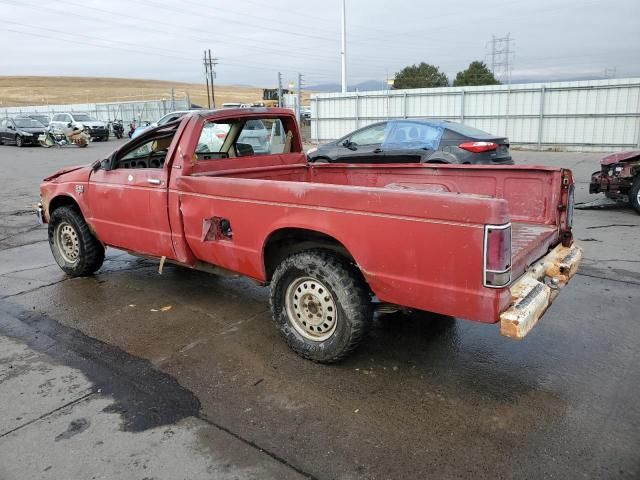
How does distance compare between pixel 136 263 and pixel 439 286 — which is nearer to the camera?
pixel 439 286

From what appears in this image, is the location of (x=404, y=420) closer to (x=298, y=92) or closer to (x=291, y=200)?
(x=291, y=200)

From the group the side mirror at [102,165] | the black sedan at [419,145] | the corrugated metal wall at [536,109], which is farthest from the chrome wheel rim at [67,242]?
the corrugated metal wall at [536,109]

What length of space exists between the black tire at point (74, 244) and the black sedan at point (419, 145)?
481 cm

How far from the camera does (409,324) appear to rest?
4.57 meters

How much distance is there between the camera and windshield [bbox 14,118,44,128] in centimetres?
2787

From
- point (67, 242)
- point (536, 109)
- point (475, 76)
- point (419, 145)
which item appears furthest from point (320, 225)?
point (475, 76)

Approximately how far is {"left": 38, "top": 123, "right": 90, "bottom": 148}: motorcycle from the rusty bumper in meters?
27.1

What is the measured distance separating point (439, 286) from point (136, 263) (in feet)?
15.0

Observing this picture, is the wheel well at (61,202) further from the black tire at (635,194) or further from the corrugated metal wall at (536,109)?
the corrugated metal wall at (536,109)

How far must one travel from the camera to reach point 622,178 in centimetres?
904

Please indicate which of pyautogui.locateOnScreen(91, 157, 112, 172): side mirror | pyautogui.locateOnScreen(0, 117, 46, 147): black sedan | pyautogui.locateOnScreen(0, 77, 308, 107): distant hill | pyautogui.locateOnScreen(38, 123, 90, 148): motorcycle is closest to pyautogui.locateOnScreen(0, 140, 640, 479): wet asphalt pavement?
pyautogui.locateOnScreen(91, 157, 112, 172): side mirror

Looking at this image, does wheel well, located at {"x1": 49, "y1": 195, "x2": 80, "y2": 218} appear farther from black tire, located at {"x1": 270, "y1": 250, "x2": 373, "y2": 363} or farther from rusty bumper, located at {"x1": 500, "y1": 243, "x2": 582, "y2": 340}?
rusty bumper, located at {"x1": 500, "y1": 243, "x2": 582, "y2": 340}

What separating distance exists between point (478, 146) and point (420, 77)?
5110cm

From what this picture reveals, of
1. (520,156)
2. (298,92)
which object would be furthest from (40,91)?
(520,156)
